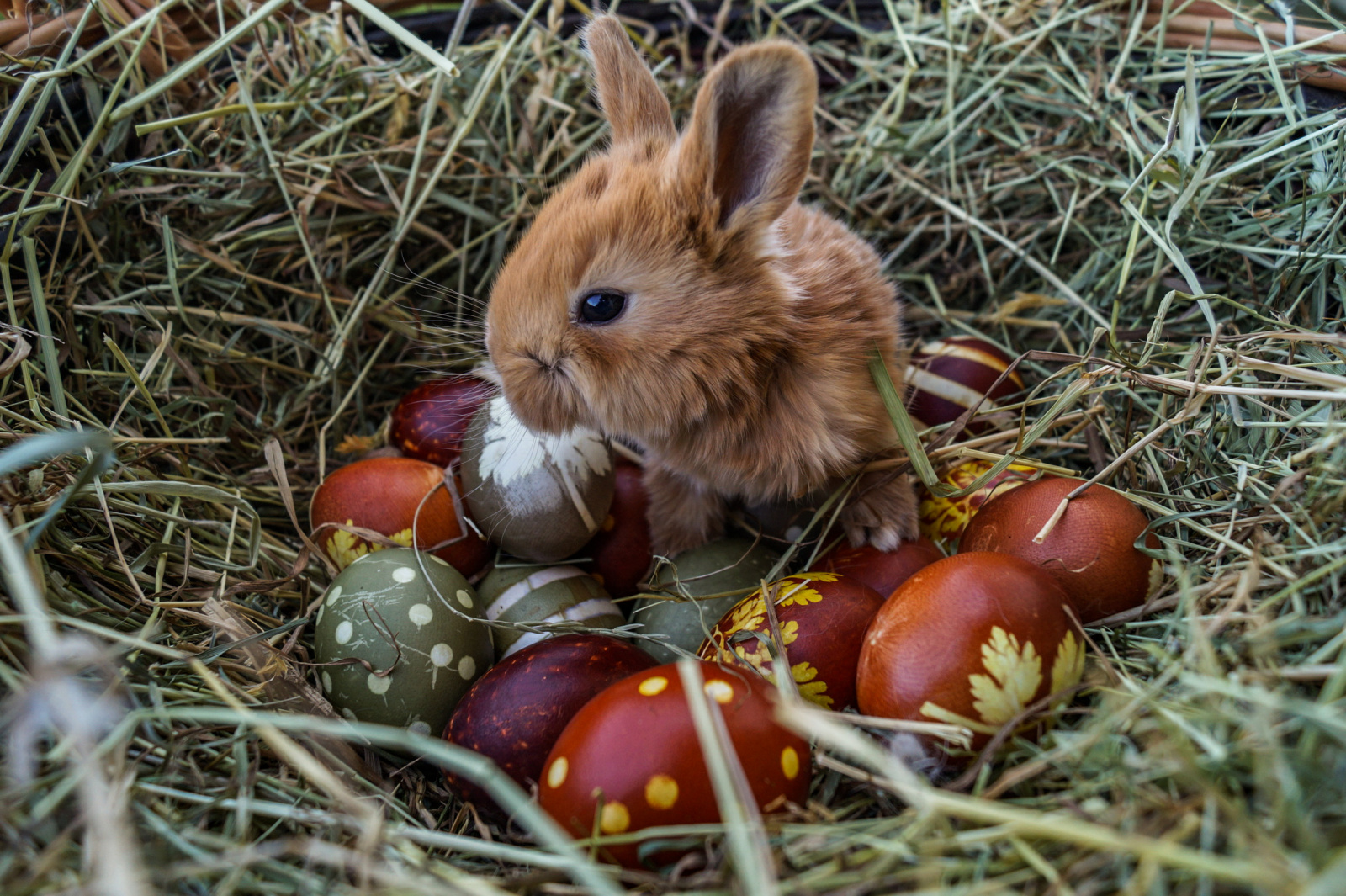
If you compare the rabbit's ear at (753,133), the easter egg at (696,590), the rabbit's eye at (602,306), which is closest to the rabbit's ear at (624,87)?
the rabbit's ear at (753,133)

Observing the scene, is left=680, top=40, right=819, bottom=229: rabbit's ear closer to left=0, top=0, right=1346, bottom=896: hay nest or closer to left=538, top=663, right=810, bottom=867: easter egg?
left=0, top=0, right=1346, bottom=896: hay nest

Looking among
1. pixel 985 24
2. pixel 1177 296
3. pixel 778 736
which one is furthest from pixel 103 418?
pixel 985 24

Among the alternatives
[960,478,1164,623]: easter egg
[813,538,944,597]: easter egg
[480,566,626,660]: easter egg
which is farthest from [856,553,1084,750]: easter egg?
[480,566,626,660]: easter egg

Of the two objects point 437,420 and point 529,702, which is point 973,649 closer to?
point 529,702

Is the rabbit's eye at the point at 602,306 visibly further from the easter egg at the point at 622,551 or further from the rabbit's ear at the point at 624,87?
the easter egg at the point at 622,551

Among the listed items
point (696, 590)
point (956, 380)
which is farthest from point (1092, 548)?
point (696, 590)
